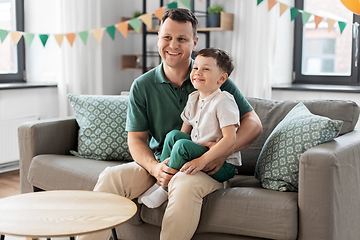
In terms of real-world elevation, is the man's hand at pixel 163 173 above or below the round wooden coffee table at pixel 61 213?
above

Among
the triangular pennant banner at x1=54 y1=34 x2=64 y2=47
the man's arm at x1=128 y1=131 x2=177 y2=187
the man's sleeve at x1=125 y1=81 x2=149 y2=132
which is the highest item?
the triangular pennant banner at x1=54 y1=34 x2=64 y2=47

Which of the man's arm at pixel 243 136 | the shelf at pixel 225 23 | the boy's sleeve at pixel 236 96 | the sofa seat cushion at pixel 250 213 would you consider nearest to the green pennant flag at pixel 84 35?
the shelf at pixel 225 23

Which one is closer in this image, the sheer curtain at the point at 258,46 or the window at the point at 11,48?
the sheer curtain at the point at 258,46

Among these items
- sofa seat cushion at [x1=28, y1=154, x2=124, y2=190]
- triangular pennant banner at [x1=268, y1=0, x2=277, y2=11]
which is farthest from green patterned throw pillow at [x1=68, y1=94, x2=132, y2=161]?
triangular pennant banner at [x1=268, y1=0, x2=277, y2=11]

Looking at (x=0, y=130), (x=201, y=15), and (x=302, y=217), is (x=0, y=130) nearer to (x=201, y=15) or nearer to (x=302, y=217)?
(x=201, y=15)

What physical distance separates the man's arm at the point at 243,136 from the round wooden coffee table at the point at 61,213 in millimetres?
413

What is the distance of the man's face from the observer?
72.7 inches

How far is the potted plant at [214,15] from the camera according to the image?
3.58 meters

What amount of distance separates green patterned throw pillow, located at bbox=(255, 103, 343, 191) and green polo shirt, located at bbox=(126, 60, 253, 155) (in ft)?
0.89

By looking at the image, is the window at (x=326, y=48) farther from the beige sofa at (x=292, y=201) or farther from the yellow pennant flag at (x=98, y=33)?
the yellow pennant flag at (x=98, y=33)

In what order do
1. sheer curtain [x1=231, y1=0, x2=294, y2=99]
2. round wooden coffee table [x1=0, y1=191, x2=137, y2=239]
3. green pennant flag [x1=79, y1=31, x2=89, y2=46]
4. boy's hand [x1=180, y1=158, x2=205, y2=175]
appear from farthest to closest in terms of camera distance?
green pennant flag [x1=79, y1=31, x2=89, y2=46] < sheer curtain [x1=231, y1=0, x2=294, y2=99] < boy's hand [x1=180, y1=158, x2=205, y2=175] < round wooden coffee table [x1=0, y1=191, x2=137, y2=239]

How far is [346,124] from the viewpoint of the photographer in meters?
1.93

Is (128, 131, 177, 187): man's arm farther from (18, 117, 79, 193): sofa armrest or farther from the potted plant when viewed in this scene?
the potted plant

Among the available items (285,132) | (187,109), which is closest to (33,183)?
(187,109)
